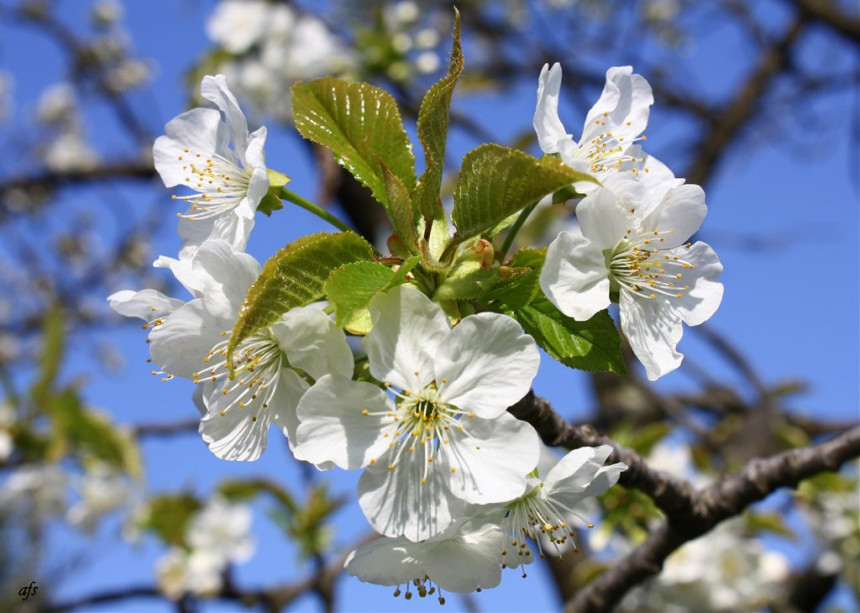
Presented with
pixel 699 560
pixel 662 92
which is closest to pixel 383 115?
pixel 699 560

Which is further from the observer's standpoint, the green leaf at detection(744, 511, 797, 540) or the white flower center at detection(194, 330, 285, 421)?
the green leaf at detection(744, 511, 797, 540)

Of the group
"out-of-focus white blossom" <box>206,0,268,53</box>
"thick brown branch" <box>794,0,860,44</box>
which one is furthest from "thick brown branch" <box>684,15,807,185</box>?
"out-of-focus white blossom" <box>206,0,268,53</box>

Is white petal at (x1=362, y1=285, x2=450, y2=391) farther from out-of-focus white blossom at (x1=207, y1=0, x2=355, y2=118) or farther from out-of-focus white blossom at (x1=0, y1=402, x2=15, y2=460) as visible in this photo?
out-of-focus white blossom at (x1=207, y1=0, x2=355, y2=118)

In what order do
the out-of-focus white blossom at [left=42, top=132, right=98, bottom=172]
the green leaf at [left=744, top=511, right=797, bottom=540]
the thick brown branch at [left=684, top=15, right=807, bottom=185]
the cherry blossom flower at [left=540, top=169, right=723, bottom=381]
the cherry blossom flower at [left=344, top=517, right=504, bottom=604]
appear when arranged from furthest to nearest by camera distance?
1. the out-of-focus white blossom at [left=42, top=132, right=98, bottom=172]
2. the thick brown branch at [left=684, top=15, right=807, bottom=185]
3. the green leaf at [left=744, top=511, right=797, bottom=540]
4. the cherry blossom flower at [left=344, top=517, right=504, bottom=604]
5. the cherry blossom flower at [left=540, top=169, right=723, bottom=381]

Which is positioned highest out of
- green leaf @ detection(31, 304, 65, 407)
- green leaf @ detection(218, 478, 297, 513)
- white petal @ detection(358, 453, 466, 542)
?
white petal @ detection(358, 453, 466, 542)

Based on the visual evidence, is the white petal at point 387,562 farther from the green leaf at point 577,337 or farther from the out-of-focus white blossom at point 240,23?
the out-of-focus white blossom at point 240,23

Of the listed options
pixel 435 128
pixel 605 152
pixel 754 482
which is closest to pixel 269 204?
pixel 435 128

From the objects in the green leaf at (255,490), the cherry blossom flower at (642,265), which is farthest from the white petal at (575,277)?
the green leaf at (255,490)
